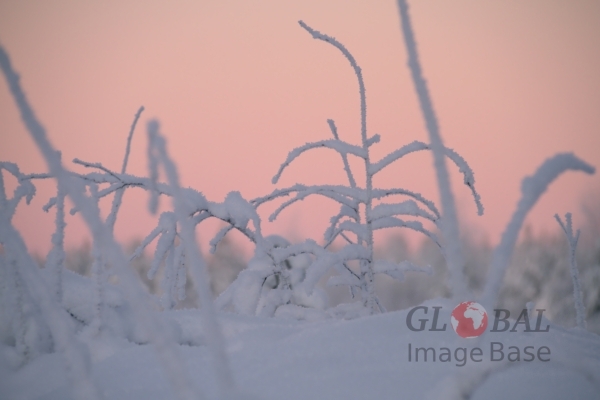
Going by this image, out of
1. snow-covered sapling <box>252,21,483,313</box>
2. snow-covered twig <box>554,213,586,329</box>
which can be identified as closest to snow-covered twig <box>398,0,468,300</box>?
snow-covered sapling <box>252,21,483,313</box>

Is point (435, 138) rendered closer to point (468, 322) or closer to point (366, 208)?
point (468, 322)

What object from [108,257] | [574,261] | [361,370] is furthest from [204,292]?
[574,261]

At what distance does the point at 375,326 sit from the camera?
4.65 feet

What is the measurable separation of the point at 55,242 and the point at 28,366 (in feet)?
1.49

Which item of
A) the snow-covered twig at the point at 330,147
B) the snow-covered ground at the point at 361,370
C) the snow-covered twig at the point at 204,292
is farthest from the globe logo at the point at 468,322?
the snow-covered twig at the point at 330,147

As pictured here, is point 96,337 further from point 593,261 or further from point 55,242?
point 593,261

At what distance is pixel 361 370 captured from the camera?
3.77ft

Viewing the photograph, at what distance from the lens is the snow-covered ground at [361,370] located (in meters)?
1.02

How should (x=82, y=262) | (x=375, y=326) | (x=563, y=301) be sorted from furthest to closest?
(x=82, y=262), (x=563, y=301), (x=375, y=326)

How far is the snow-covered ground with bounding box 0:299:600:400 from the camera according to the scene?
3.34 feet

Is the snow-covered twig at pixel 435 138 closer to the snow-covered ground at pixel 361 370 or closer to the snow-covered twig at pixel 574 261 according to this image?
the snow-covered ground at pixel 361 370

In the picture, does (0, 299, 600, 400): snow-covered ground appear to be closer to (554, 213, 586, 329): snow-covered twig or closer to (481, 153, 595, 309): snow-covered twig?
(481, 153, 595, 309): snow-covered twig

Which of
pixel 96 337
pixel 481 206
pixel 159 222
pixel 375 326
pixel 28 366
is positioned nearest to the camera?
pixel 375 326

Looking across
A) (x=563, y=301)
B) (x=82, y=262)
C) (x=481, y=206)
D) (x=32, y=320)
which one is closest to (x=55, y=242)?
(x=32, y=320)
